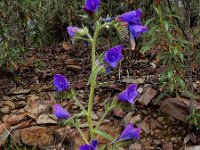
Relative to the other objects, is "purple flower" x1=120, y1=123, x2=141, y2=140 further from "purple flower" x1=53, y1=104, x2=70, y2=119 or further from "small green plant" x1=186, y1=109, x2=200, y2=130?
"small green plant" x1=186, y1=109, x2=200, y2=130

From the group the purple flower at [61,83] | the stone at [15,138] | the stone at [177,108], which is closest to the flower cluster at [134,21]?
the purple flower at [61,83]

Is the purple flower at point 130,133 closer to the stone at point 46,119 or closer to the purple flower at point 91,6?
the purple flower at point 91,6

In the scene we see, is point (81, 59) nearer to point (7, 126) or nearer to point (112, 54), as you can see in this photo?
point (7, 126)

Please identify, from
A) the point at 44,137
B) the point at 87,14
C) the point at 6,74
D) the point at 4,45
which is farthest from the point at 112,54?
the point at 6,74

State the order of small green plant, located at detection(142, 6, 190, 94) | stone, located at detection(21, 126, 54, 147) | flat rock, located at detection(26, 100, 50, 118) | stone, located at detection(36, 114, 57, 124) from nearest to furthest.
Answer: small green plant, located at detection(142, 6, 190, 94)
stone, located at detection(21, 126, 54, 147)
stone, located at detection(36, 114, 57, 124)
flat rock, located at detection(26, 100, 50, 118)

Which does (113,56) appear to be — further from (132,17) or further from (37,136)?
(37,136)

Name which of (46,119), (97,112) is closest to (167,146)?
(97,112)

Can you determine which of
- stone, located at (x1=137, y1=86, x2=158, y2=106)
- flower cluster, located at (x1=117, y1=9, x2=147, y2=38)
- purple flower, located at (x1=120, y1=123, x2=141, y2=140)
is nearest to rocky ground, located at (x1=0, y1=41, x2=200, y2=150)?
stone, located at (x1=137, y1=86, x2=158, y2=106)
